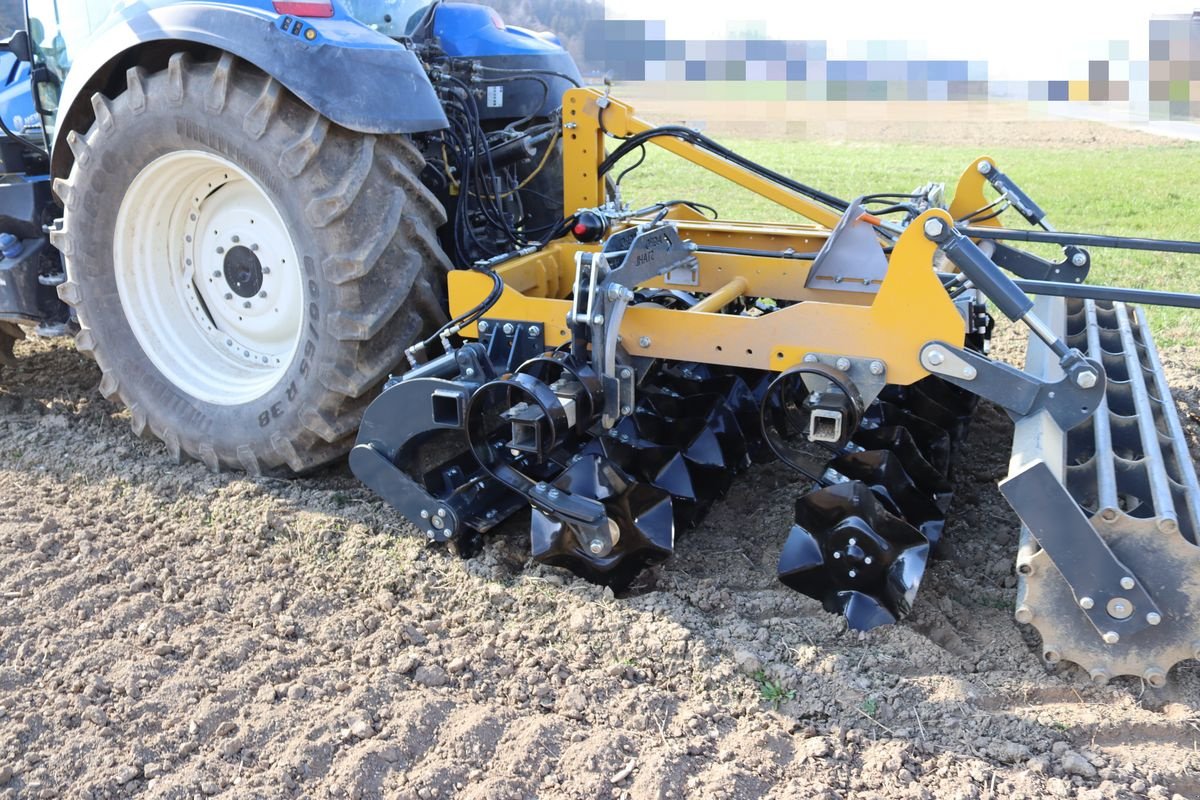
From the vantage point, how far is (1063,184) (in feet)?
38.0

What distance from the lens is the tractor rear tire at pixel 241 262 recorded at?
10.6 feet

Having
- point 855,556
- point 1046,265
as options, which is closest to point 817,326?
point 855,556

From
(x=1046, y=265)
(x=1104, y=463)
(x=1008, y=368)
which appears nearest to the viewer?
(x=1008, y=368)

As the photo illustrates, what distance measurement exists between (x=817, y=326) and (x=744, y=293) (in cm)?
96

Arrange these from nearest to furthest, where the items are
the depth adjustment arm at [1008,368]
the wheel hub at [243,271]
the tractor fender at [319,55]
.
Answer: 1. the depth adjustment arm at [1008,368]
2. the tractor fender at [319,55]
3. the wheel hub at [243,271]

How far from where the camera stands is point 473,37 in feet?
14.8

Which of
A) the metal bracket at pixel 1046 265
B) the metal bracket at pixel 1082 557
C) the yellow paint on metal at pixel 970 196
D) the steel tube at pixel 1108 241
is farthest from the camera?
the yellow paint on metal at pixel 970 196

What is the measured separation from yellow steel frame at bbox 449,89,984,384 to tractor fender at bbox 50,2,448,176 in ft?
1.77

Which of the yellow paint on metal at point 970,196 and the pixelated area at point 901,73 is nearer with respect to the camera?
the yellow paint on metal at point 970,196

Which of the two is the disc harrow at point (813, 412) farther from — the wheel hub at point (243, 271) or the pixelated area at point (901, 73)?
the pixelated area at point (901, 73)

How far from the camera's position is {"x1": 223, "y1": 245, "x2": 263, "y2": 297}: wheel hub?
3.62 meters

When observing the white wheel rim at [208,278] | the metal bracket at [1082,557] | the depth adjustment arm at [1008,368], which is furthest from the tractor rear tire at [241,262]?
the metal bracket at [1082,557]

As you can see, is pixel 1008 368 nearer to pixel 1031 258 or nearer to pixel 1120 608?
pixel 1120 608

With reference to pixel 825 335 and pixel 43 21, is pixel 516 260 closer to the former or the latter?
pixel 825 335
